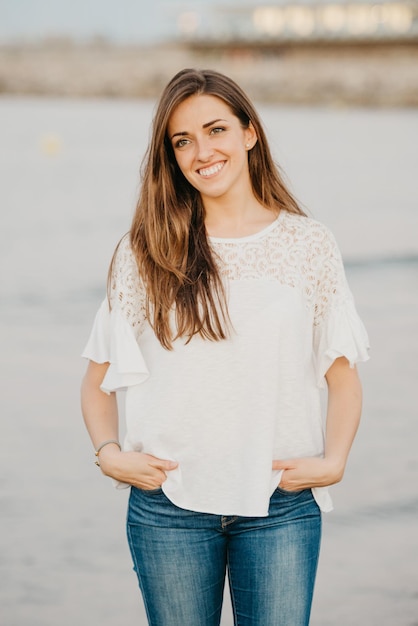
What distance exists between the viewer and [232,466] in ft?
5.23

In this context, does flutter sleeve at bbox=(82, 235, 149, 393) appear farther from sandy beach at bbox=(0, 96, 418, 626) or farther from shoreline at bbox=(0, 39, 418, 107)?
shoreline at bbox=(0, 39, 418, 107)

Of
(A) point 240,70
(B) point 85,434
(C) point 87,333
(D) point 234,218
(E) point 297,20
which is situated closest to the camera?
(D) point 234,218

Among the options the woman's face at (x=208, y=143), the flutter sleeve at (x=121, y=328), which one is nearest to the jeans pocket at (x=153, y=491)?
the flutter sleeve at (x=121, y=328)

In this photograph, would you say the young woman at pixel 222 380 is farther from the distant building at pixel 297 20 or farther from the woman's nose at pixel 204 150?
the distant building at pixel 297 20

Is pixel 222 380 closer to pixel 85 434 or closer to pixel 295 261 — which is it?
pixel 295 261

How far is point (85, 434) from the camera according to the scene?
15.9ft

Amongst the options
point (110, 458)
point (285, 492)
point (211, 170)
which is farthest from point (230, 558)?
point (211, 170)

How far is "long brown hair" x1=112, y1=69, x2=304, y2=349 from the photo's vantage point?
160 cm

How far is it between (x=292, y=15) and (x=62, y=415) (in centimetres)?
5816

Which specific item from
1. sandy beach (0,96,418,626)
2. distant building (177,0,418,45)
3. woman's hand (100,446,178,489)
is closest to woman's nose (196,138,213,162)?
woman's hand (100,446,178,489)

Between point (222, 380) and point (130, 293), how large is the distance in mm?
209

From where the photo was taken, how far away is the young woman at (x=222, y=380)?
1591mm

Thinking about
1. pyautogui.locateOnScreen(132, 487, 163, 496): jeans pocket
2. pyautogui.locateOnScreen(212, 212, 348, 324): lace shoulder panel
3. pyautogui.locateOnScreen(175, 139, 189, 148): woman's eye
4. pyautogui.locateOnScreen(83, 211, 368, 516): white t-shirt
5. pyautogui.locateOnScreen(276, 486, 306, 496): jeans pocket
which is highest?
pyautogui.locateOnScreen(175, 139, 189, 148): woman's eye

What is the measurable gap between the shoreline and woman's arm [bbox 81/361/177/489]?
1439 inches
